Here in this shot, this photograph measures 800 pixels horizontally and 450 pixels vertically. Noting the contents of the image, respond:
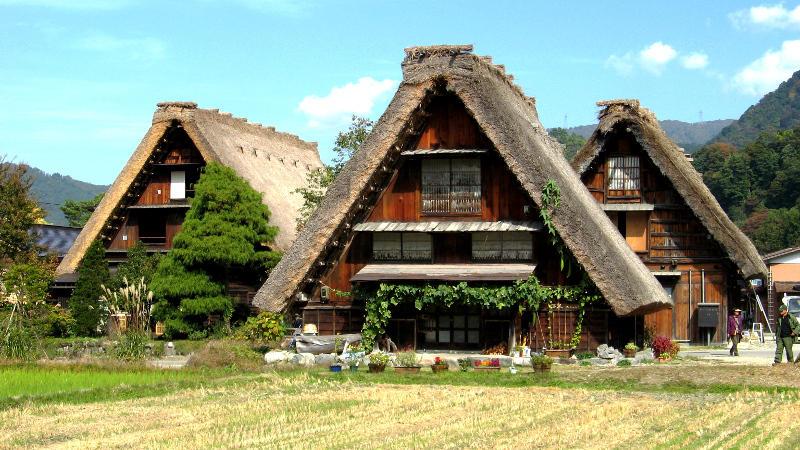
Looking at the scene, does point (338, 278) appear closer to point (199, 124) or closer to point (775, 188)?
point (199, 124)


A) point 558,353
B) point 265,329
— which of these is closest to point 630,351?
point 558,353

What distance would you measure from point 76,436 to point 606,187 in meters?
27.3

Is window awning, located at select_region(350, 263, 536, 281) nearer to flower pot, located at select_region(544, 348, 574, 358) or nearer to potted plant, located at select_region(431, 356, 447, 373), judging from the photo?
flower pot, located at select_region(544, 348, 574, 358)

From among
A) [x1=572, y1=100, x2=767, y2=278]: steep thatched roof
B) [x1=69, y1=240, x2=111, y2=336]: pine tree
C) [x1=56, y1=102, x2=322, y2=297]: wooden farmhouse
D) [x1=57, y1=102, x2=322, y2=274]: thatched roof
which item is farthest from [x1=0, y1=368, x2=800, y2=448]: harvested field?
[x1=57, y1=102, x2=322, y2=274]: thatched roof

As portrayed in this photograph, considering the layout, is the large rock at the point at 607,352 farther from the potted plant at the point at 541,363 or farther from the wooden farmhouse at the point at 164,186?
the wooden farmhouse at the point at 164,186

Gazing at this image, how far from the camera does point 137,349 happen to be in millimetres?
28484

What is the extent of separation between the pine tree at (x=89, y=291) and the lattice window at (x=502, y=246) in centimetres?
1589

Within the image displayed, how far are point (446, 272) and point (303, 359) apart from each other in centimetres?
483

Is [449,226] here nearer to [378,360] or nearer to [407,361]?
[407,361]

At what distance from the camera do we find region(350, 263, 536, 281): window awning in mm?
31391

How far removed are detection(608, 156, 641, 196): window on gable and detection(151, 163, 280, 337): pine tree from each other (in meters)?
11.9

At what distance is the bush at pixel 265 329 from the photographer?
36594 millimetres

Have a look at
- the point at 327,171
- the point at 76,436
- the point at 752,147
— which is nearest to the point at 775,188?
the point at 752,147

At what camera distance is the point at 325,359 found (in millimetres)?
30016
